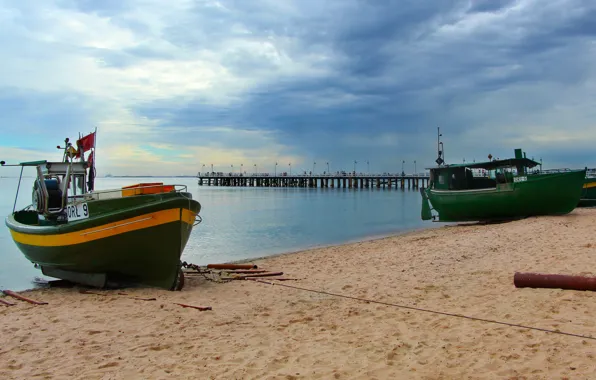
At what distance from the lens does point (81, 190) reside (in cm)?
1117

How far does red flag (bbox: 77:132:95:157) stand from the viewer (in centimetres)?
1114

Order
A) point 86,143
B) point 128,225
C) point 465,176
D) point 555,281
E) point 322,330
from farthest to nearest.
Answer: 1. point 465,176
2. point 86,143
3. point 128,225
4. point 555,281
5. point 322,330

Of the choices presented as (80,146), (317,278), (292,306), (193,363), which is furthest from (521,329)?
(80,146)

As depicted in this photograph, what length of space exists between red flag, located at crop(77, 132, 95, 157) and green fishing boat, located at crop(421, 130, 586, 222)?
16060 mm

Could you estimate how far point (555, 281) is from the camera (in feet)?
22.2

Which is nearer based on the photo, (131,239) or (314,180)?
(131,239)

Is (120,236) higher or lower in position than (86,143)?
lower

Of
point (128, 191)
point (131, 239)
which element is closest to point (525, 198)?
point (128, 191)

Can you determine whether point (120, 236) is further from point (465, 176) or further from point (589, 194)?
point (589, 194)

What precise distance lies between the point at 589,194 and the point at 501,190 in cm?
1329

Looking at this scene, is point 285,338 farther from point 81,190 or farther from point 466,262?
point 81,190

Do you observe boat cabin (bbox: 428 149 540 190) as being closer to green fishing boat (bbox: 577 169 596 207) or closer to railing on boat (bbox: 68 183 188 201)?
green fishing boat (bbox: 577 169 596 207)

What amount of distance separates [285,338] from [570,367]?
10.1ft

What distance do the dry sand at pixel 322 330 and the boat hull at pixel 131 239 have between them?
53 cm
